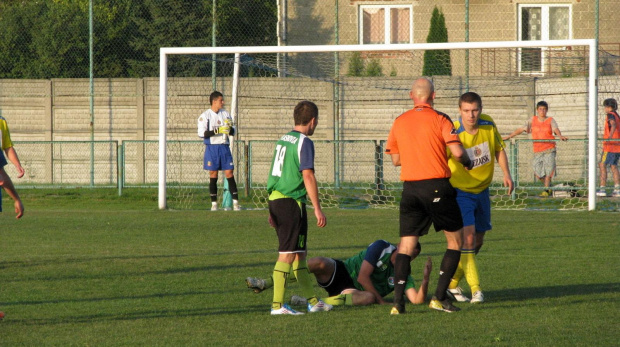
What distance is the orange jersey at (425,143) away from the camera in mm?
6797

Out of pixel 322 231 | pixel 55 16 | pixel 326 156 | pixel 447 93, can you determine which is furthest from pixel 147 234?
pixel 55 16

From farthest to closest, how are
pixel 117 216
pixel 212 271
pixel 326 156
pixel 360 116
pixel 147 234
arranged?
pixel 360 116 < pixel 326 156 < pixel 117 216 < pixel 147 234 < pixel 212 271

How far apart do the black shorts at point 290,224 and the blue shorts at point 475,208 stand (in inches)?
56.3

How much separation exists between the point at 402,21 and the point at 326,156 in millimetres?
7776

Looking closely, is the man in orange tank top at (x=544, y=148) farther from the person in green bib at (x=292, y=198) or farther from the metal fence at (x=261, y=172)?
the person in green bib at (x=292, y=198)

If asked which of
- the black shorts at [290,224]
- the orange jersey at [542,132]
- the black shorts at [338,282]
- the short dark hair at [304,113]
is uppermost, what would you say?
the orange jersey at [542,132]

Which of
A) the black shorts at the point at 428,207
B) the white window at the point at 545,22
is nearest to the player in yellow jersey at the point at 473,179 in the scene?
the black shorts at the point at 428,207

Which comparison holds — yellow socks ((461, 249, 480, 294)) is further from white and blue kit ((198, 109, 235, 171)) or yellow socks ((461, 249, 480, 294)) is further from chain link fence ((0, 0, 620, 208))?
chain link fence ((0, 0, 620, 208))

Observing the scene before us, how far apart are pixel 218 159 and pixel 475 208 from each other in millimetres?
9263

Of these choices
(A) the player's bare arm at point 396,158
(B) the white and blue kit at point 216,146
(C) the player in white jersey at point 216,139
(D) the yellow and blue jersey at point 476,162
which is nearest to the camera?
(A) the player's bare arm at point 396,158

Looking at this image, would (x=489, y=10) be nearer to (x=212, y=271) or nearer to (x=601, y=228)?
(x=601, y=228)

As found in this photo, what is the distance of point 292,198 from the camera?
6.91m

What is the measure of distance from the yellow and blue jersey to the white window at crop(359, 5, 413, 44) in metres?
19.5

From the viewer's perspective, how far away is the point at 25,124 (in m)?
23.5
